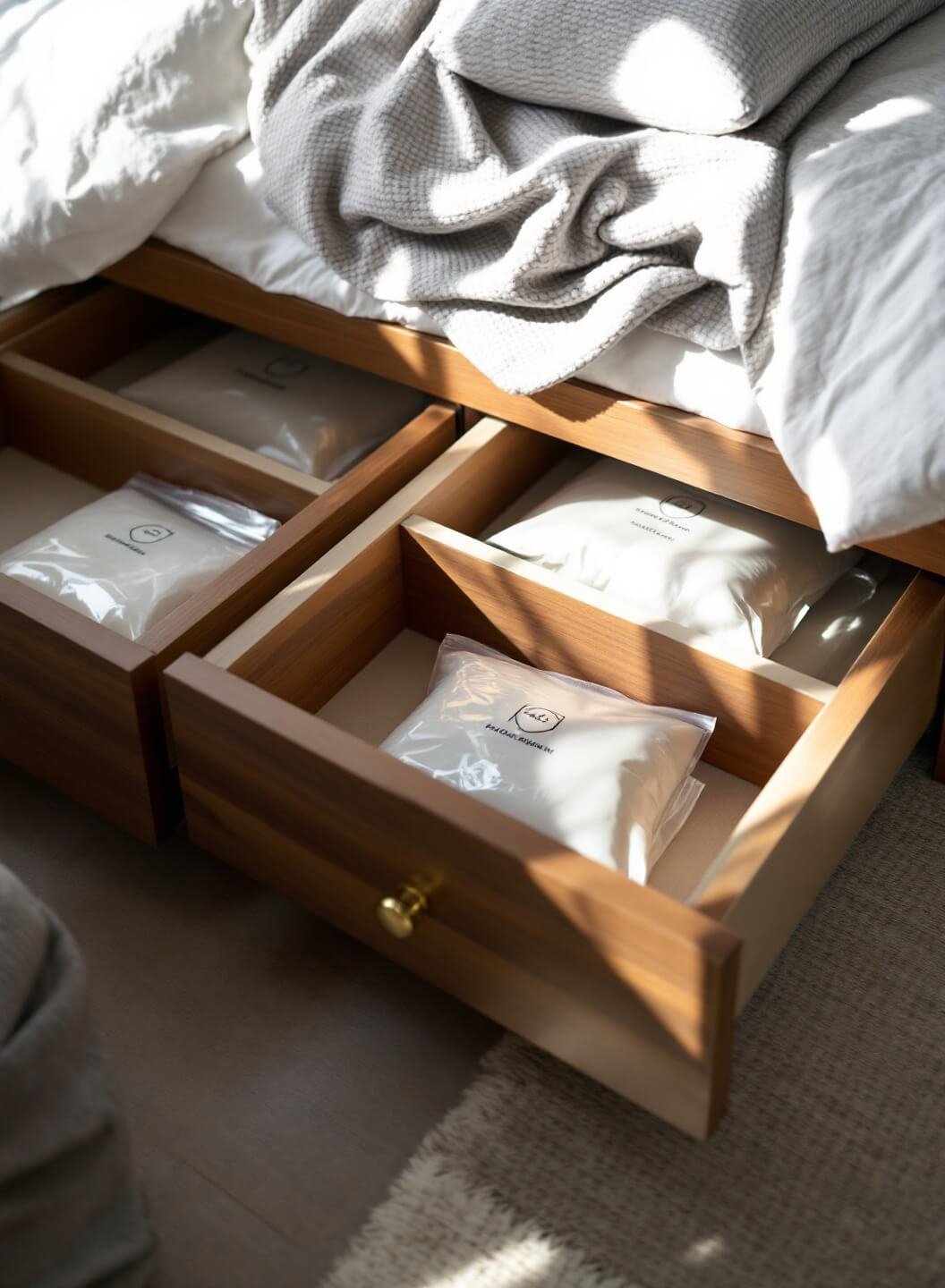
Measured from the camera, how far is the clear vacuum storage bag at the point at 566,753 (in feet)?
3.64

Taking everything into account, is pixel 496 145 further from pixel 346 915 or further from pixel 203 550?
pixel 346 915

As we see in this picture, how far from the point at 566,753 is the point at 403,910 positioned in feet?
Answer: 0.71

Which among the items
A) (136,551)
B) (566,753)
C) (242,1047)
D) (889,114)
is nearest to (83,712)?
(136,551)

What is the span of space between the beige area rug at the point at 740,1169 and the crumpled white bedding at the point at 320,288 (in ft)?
1.73

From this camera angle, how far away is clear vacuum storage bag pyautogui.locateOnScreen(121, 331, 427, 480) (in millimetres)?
1520

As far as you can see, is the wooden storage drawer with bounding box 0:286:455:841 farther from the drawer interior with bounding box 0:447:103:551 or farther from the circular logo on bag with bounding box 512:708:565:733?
the circular logo on bag with bounding box 512:708:565:733

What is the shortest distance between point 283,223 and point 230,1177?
38.1 inches

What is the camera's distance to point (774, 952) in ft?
3.65

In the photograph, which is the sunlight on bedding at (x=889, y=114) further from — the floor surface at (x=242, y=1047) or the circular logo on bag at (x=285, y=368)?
the floor surface at (x=242, y=1047)

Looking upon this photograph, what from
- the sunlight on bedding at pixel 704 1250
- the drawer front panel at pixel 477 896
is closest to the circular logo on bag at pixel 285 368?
the drawer front panel at pixel 477 896

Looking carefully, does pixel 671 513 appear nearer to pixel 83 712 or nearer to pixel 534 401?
pixel 534 401

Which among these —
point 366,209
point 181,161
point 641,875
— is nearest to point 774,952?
point 641,875

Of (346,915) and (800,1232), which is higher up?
(346,915)

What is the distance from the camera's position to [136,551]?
137cm
